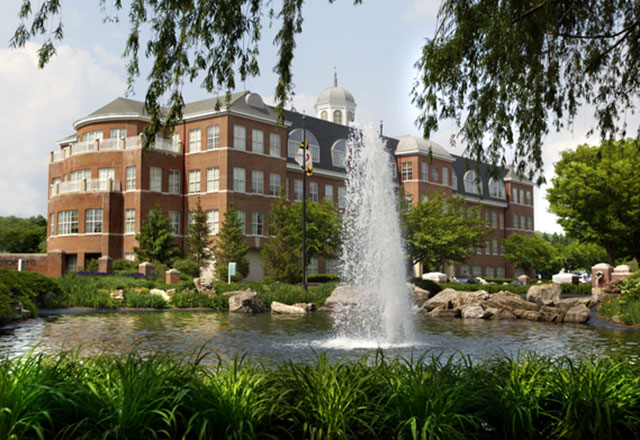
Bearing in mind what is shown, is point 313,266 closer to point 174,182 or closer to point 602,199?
point 174,182

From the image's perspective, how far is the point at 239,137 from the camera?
1881 inches

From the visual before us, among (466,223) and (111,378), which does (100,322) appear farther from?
(466,223)

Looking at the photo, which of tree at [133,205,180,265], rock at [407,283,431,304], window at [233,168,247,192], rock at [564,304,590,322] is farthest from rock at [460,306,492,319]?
window at [233,168,247,192]

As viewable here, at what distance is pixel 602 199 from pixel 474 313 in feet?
88.6

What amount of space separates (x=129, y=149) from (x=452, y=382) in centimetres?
4427

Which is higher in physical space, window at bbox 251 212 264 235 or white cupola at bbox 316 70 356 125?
white cupola at bbox 316 70 356 125

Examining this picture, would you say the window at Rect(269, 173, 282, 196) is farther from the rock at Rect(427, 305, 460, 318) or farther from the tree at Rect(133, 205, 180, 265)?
the rock at Rect(427, 305, 460, 318)

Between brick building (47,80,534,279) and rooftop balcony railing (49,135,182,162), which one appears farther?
rooftop balcony railing (49,135,182,162)

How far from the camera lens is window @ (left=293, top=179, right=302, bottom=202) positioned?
54.1 meters

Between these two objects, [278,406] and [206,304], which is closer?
[278,406]

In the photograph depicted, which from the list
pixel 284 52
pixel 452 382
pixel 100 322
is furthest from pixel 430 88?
pixel 100 322

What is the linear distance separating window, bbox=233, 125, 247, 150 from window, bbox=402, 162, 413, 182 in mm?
21396

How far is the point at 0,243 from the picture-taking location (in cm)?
7656

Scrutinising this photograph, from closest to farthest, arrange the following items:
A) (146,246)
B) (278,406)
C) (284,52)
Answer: (278,406) → (284,52) → (146,246)
